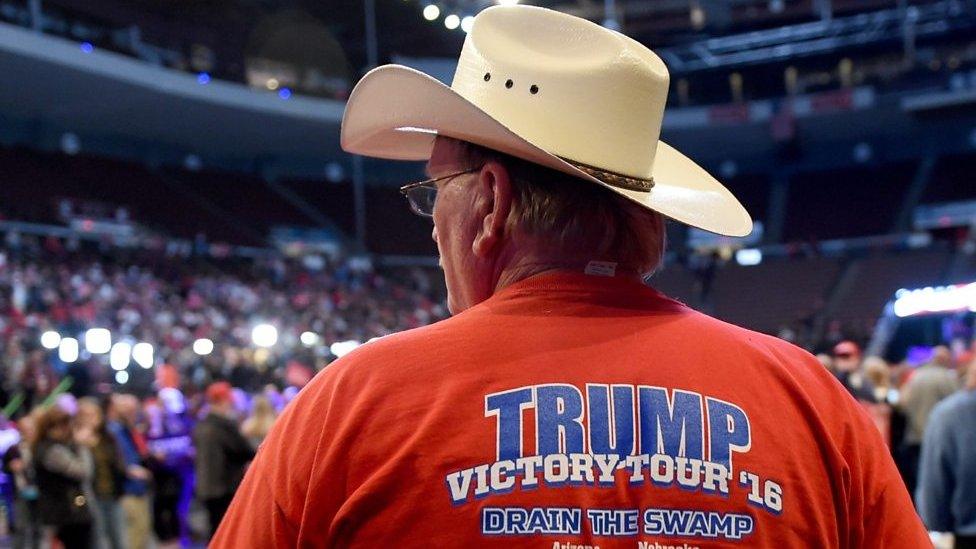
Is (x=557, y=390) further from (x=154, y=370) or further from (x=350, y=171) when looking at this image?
(x=350, y=171)

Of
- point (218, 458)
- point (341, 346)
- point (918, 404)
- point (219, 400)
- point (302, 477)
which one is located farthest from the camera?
point (341, 346)

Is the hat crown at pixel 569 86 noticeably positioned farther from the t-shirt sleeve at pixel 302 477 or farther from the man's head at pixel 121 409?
the man's head at pixel 121 409

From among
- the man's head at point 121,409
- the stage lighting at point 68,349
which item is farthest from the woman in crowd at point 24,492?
the stage lighting at point 68,349

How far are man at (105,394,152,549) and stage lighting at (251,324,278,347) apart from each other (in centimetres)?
989

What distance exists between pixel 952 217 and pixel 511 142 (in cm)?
3052

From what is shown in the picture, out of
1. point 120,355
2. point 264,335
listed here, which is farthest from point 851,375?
point 264,335

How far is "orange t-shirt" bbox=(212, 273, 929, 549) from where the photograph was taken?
3.54 feet

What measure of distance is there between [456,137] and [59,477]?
19.8ft

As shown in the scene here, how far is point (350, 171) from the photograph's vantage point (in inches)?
1324

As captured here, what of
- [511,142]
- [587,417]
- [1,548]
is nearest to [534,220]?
[511,142]

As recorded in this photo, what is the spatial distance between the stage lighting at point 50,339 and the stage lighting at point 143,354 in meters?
1.16

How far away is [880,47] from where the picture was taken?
1139 inches

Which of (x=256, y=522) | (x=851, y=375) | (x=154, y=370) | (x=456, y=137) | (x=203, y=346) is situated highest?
(x=203, y=346)

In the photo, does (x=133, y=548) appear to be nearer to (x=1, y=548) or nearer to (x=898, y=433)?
(x=1, y=548)
